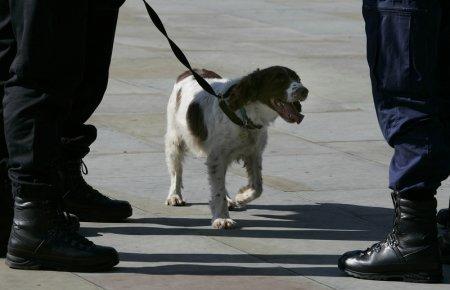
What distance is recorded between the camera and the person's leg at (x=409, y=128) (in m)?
5.33

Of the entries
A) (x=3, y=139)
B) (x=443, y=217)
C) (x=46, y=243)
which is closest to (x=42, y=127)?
(x=3, y=139)

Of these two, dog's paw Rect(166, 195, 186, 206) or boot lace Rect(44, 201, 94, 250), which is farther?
dog's paw Rect(166, 195, 186, 206)

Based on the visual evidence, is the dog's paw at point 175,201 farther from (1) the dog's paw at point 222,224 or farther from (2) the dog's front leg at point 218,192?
(1) the dog's paw at point 222,224

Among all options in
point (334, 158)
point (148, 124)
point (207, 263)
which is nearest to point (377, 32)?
point (207, 263)

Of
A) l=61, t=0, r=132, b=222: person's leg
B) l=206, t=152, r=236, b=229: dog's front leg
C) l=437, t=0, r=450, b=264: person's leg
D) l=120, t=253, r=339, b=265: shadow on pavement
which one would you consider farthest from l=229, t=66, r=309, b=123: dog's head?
l=437, t=0, r=450, b=264: person's leg

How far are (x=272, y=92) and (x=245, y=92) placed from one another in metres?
0.16

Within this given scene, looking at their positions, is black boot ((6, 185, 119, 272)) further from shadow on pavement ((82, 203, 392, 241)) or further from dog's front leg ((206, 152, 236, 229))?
dog's front leg ((206, 152, 236, 229))

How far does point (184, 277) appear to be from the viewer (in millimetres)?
5504

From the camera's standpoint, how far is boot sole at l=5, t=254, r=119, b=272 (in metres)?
5.53

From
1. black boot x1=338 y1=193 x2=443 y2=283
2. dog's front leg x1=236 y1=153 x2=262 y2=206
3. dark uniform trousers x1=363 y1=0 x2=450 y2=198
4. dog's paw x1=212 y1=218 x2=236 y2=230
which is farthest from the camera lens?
dog's front leg x1=236 y1=153 x2=262 y2=206

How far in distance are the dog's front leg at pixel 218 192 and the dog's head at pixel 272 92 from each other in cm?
33

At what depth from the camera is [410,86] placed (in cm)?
534

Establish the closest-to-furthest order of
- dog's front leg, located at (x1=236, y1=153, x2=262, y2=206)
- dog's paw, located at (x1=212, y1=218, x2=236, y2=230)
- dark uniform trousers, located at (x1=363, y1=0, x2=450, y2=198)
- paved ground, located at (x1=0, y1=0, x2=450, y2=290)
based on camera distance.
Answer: dark uniform trousers, located at (x1=363, y1=0, x2=450, y2=198) → paved ground, located at (x1=0, y1=0, x2=450, y2=290) → dog's paw, located at (x1=212, y1=218, x2=236, y2=230) → dog's front leg, located at (x1=236, y1=153, x2=262, y2=206)

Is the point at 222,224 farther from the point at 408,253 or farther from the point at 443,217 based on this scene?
the point at 408,253
